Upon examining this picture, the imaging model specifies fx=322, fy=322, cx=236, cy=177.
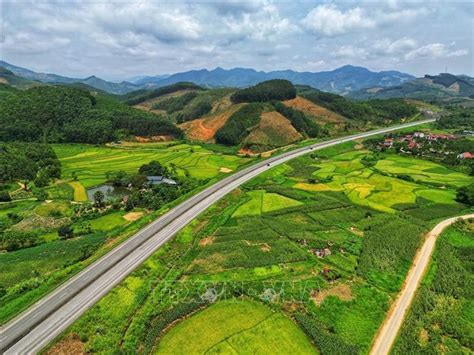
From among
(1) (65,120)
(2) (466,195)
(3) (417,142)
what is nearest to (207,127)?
(1) (65,120)

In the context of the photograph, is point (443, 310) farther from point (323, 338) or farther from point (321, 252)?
point (321, 252)

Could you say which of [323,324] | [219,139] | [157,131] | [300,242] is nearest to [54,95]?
[157,131]

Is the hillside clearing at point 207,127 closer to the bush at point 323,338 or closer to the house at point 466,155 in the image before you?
the house at point 466,155

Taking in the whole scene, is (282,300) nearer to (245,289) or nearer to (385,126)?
(245,289)

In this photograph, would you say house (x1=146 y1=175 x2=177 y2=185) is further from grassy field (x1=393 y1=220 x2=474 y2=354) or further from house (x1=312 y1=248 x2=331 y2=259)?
grassy field (x1=393 y1=220 x2=474 y2=354)

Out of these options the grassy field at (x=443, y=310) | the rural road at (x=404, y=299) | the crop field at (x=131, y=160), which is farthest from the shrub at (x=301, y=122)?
the grassy field at (x=443, y=310)
